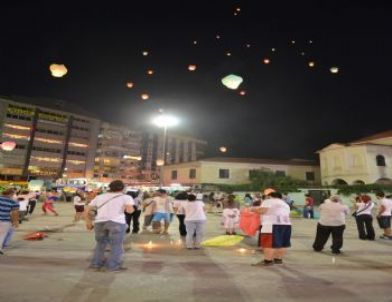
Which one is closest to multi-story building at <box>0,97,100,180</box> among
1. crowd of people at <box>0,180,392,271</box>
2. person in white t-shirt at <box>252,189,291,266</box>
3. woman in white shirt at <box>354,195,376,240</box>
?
crowd of people at <box>0,180,392,271</box>

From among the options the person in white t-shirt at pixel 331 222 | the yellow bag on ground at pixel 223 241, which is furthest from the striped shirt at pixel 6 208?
the person in white t-shirt at pixel 331 222

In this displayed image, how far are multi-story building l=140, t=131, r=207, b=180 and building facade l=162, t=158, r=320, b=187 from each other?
42.5 metres

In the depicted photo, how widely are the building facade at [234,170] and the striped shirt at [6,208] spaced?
38.7m

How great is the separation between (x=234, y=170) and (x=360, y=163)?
17.5m

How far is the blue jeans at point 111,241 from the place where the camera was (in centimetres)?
559

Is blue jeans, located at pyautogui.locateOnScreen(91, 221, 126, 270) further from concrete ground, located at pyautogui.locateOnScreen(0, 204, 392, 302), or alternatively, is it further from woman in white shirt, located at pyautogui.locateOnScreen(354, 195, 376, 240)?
woman in white shirt, located at pyautogui.locateOnScreen(354, 195, 376, 240)

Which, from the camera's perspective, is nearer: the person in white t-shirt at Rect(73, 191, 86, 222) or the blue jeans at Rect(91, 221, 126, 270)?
the blue jeans at Rect(91, 221, 126, 270)

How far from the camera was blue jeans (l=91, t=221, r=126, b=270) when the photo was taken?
559cm

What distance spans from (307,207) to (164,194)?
12.2 meters

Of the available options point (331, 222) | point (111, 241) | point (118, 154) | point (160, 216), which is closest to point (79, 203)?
point (160, 216)

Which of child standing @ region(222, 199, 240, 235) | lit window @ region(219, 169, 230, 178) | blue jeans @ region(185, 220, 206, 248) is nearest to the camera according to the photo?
blue jeans @ region(185, 220, 206, 248)

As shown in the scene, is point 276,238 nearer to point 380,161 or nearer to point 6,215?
point 6,215

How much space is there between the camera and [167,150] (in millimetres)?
102375

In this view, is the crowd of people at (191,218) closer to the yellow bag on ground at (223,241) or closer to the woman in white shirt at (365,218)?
the woman in white shirt at (365,218)
